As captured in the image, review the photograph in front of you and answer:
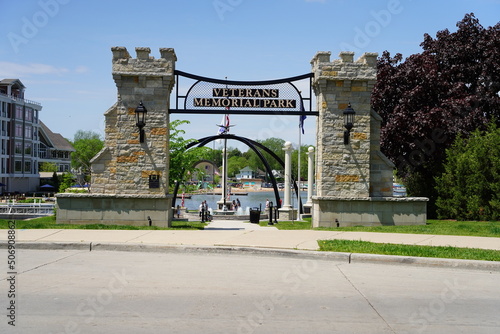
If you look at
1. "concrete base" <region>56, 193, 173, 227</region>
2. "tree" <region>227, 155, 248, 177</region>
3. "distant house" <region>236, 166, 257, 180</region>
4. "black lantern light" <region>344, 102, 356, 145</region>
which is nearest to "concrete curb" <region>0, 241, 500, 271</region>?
"concrete base" <region>56, 193, 173, 227</region>

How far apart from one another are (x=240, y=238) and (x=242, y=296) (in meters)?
4.94

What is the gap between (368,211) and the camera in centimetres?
1572

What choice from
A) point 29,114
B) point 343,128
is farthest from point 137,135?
point 29,114

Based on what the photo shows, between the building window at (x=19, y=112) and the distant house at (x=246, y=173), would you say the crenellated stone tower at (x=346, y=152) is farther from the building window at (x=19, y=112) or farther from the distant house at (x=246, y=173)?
the distant house at (x=246, y=173)

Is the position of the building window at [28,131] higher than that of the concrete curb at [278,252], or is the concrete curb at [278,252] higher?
the building window at [28,131]

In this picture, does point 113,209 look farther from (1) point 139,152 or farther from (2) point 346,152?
(2) point 346,152

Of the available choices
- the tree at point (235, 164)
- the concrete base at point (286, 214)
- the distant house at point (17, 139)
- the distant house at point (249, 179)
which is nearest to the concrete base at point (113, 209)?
the concrete base at point (286, 214)

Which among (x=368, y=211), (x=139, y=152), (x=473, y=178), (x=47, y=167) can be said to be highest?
(x=47, y=167)

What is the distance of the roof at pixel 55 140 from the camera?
81.6 meters

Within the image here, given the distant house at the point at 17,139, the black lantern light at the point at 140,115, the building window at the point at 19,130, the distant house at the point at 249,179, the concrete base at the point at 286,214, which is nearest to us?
the black lantern light at the point at 140,115

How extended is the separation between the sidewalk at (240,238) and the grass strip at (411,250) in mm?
489

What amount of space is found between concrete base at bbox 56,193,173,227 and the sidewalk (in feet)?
→ 7.85

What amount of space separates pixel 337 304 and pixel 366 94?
10219 mm

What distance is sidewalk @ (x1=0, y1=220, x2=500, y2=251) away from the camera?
10.7 meters
